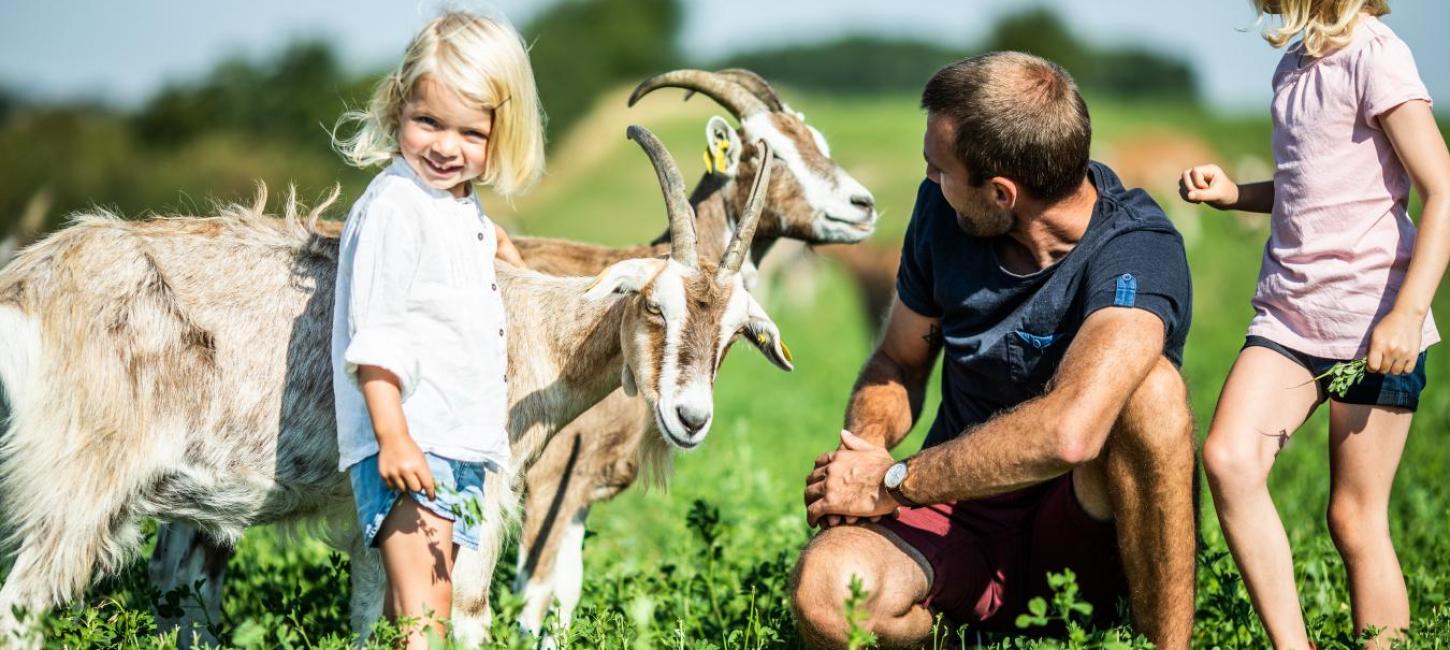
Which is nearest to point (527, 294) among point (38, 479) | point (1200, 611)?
point (38, 479)

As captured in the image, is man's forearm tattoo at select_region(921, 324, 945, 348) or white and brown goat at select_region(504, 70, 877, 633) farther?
white and brown goat at select_region(504, 70, 877, 633)

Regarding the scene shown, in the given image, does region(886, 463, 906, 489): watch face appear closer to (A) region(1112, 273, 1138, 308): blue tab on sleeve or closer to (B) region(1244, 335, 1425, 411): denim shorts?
(A) region(1112, 273, 1138, 308): blue tab on sleeve

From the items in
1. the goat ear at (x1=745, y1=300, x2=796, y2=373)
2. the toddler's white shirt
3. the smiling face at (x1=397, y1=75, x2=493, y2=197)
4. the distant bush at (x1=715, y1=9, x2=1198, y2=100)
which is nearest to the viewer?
the toddler's white shirt

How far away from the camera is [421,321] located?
3.12 metres

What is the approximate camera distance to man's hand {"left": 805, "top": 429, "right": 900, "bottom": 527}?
3.64m

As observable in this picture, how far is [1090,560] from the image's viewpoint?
12.2 ft

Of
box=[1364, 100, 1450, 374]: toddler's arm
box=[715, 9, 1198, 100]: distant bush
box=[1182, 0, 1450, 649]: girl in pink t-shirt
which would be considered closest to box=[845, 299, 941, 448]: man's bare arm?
box=[1182, 0, 1450, 649]: girl in pink t-shirt

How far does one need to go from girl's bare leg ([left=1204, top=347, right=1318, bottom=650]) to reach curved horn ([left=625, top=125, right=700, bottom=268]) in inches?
63.1

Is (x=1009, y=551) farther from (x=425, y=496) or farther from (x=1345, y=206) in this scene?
(x=425, y=496)

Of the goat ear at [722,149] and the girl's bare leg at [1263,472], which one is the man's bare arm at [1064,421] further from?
the goat ear at [722,149]

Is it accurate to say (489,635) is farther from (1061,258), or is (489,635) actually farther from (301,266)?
(1061,258)

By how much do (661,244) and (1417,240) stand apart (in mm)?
3016

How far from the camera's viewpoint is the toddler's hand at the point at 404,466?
9.61 feet

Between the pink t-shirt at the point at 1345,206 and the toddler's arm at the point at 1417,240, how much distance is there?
8cm
